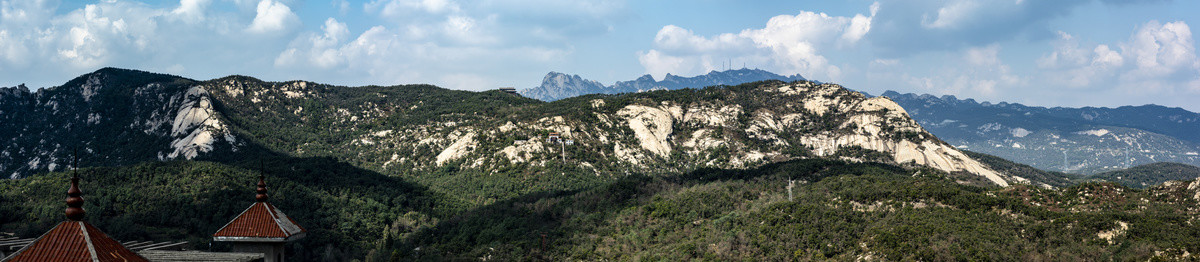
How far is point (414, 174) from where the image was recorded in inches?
5502

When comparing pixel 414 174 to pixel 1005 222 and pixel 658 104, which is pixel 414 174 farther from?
pixel 1005 222

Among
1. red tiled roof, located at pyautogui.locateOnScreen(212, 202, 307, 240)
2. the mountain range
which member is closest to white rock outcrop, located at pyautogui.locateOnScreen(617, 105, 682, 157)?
the mountain range

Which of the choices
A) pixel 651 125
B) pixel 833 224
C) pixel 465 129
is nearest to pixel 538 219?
pixel 833 224

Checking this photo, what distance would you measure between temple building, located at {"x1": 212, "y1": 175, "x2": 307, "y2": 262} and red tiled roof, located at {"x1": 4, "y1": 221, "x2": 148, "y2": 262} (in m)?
4.59

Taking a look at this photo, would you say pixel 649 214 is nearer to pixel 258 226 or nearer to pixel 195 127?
pixel 258 226

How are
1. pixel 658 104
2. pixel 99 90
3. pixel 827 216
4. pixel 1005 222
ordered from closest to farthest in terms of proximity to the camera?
1. pixel 1005 222
2. pixel 827 216
3. pixel 658 104
4. pixel 99 90

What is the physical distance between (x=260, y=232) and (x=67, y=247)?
5.29 meters

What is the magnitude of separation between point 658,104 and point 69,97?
16845 centimetres

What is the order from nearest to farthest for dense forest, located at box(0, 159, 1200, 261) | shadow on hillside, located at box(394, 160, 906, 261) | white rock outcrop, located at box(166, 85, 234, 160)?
dense forest, located at box(0, 159, 1200, 261), shadow on hillside, located at box(394, 160, 906, 261), white rock outcrop, located at box(166, 85, 234, 160)

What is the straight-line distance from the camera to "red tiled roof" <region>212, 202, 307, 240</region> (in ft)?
59.1

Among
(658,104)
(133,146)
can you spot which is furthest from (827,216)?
(133,146)

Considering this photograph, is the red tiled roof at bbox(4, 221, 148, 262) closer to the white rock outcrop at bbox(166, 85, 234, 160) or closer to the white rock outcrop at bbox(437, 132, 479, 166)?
the white rock outcrop at bbox(437, 132, 479, 166)

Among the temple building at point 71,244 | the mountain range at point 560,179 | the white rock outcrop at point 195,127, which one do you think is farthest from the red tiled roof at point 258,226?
the white rock outcrop at point 195,127

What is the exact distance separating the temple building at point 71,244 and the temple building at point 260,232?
4570mm
